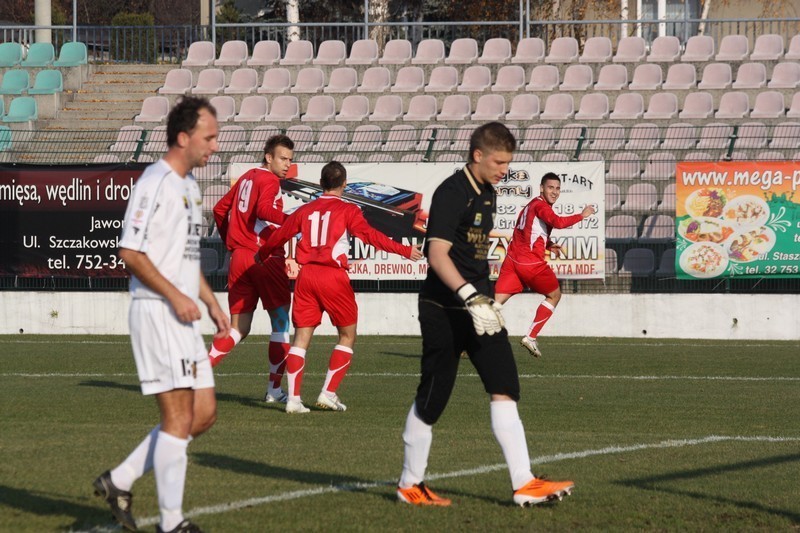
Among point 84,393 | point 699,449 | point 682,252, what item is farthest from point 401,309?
point 699,449

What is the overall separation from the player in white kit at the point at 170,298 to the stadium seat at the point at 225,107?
20.2m

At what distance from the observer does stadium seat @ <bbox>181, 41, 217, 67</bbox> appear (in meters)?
28.3

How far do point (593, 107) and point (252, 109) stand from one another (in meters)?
7.28

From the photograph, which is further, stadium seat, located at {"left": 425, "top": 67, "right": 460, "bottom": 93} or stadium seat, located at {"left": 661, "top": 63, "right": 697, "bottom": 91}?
stadium seat, located at {"left": 425, "top": 67, "right": 460, "bottom": 93}

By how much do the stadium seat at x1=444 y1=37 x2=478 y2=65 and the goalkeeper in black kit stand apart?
68.8 feet

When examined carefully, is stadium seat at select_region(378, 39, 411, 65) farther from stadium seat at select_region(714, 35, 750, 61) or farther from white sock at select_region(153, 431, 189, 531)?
white sock at select_region(153, 431, 189, 531)

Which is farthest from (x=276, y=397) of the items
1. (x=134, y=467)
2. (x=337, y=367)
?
(x=134, y=467)

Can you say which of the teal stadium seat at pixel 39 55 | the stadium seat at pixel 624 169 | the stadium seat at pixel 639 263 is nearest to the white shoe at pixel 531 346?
the stadium seat at pixel 639 263

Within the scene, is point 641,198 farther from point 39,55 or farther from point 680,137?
point 39,55

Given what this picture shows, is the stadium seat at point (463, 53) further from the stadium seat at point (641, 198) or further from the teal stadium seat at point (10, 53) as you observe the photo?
the teal stadium seat at point (10, 53)

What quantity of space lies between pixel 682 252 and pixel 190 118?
49.8ft

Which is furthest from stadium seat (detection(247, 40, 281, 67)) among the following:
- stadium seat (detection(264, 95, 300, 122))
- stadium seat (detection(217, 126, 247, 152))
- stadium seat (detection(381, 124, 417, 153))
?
stadium seat (detection(381, 124, 417, 153))

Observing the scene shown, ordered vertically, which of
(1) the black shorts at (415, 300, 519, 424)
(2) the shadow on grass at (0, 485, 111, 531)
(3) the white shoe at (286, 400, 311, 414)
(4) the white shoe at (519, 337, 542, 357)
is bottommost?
(4) the white shoe at (519, 337, 542, 357)

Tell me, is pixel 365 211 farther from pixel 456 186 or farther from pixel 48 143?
pixel 456 186
